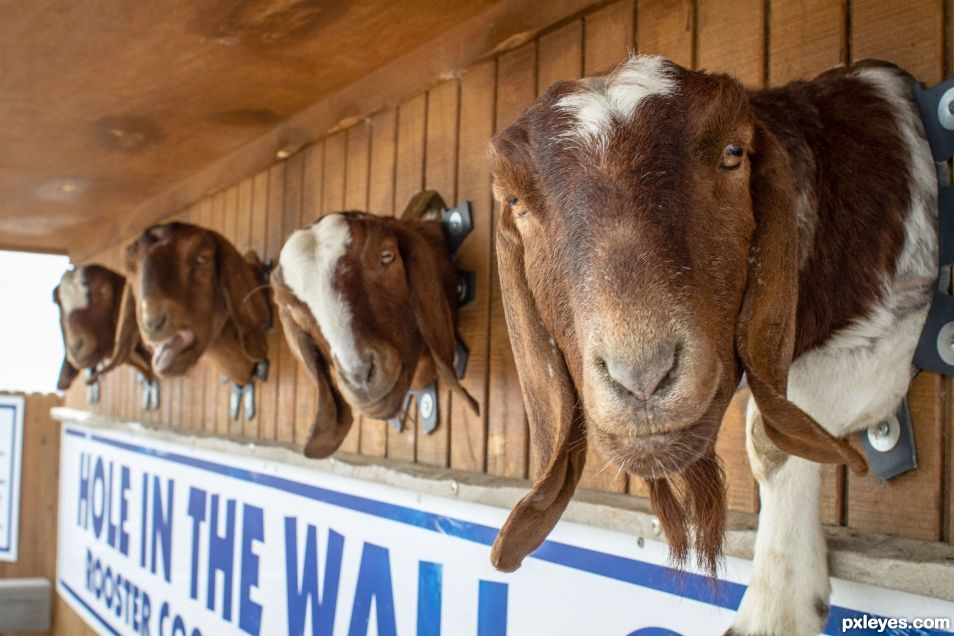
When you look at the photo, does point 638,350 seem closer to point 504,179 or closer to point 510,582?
point 504,179

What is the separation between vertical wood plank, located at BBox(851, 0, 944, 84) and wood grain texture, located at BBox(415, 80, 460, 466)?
35.0 inches

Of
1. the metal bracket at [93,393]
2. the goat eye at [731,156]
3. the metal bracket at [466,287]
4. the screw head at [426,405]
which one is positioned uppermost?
the goat eye at [731,156]

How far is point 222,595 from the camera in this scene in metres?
2.49

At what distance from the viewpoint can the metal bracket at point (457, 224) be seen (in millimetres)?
1711

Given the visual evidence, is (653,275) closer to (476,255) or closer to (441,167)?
(476,255)

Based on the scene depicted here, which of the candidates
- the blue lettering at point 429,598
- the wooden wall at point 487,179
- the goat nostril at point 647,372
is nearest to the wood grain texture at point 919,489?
the wooden wall at point 487,179

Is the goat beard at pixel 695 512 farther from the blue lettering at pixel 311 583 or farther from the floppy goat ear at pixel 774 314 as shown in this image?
the blue lettering at pixel 311 583

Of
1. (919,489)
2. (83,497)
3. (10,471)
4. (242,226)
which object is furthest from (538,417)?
(10,471)

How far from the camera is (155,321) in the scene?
2.23 meters

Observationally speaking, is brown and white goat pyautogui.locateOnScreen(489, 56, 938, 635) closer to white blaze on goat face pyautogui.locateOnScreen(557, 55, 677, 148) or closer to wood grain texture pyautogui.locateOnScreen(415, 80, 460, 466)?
white blaze on goat face pyautogui.locateOnScreen(557, 55, 677, 148)

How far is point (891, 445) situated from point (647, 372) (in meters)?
0.49

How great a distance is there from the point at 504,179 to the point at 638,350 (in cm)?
26

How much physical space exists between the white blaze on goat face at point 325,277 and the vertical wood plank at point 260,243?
0.97 meters

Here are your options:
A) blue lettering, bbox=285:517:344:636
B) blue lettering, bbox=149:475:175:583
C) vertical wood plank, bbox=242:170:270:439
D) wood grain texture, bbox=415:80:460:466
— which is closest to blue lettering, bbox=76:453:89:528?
blue lettering, bbox=149:475:175:583
